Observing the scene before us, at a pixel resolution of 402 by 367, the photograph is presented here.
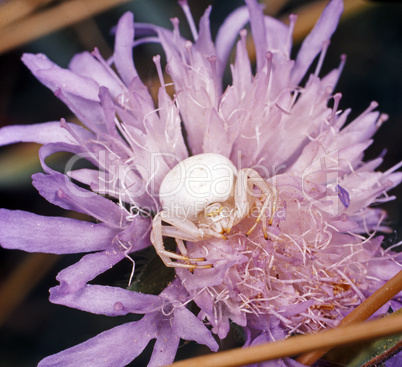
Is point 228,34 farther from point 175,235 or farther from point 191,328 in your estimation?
point 191,328

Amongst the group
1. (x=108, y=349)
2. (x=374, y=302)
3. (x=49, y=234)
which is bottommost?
(x=374, y=302)

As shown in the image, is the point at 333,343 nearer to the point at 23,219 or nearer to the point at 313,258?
the point at 313,258

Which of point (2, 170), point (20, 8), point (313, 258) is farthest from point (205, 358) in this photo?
point (20, 8)

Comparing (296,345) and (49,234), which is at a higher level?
(49,234)

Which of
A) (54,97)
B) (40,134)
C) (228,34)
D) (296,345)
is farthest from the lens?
(54,97)

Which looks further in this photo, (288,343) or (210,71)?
(210,71)

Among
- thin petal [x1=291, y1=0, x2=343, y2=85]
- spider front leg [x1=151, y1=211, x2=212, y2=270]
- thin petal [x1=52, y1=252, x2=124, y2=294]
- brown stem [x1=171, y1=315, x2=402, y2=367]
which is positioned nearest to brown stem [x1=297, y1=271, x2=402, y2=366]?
brown stem [x1=171, y1=315, x2=402, y2=367]

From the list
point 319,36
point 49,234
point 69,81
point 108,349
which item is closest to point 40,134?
point 69,81

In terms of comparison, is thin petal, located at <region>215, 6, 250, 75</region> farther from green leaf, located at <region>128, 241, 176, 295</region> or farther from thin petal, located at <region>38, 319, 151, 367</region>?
thin petal, located at <region>38, 319, 151, 367</region>
